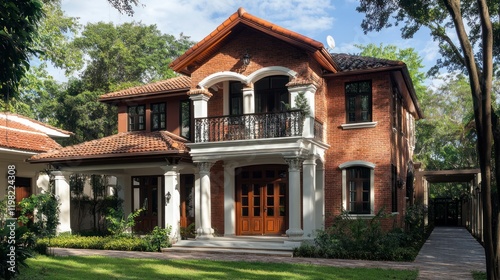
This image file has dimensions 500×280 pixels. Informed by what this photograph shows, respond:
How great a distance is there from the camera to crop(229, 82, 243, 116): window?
62.3 feet

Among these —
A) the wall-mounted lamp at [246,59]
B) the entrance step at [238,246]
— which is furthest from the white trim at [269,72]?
the entrance step at [238,246]

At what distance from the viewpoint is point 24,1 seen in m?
9.23

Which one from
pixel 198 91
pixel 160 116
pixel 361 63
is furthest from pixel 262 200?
pixel 361 63

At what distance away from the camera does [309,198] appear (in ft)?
52.4

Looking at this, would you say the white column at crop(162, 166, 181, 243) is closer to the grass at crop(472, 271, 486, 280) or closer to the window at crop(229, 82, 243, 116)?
the window at crop(229, 82, 243, 116)

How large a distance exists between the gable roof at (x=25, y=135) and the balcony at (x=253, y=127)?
7.11 m

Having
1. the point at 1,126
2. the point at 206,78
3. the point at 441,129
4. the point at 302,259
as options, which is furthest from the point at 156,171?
the point at 441,129

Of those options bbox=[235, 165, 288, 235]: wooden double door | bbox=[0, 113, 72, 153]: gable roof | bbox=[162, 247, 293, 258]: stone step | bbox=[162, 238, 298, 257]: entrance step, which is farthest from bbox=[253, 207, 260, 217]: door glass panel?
bbox=[0, 113, 72, 153]: gable roof

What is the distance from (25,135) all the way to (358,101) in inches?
545

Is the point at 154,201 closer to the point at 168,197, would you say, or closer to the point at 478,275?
the point at 168,197

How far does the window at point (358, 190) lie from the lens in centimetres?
1744

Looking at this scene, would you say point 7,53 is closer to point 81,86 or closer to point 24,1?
point 24,1

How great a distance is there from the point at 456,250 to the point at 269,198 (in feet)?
21.8

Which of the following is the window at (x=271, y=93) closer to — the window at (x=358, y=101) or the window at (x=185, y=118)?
the window at (x=358, y=101)
